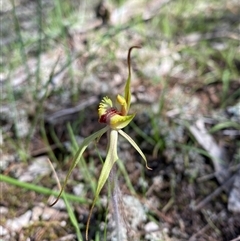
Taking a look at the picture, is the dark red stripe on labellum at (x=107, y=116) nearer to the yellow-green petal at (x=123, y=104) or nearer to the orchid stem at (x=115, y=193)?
the yellow-green petal at (x=123, y=104)

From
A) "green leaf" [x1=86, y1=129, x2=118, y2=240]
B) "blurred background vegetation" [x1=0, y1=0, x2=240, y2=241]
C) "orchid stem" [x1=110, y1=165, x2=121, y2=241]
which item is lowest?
"blurred background vegetation" [x1=0, y1=0, x2=240, y2=241]

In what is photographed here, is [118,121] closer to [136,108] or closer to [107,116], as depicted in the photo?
[107,116]

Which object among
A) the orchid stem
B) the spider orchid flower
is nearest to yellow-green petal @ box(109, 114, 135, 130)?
the spider orchid flower

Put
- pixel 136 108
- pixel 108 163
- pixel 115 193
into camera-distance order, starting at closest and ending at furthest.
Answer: pixel 108 163 → pixel 115 193 → pixel 136 108

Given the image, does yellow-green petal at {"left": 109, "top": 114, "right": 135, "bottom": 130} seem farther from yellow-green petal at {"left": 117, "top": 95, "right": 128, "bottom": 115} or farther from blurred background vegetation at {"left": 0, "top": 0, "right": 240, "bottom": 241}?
blurred background vegetation at {"left": 0, "top": 0, "right": 240, "bottom": 241}

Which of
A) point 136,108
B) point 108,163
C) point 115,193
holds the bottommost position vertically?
point 136,108

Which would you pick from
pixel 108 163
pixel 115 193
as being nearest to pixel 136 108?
pixel 115 193

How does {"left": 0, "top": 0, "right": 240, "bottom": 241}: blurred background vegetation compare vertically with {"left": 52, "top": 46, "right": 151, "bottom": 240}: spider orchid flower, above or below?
below

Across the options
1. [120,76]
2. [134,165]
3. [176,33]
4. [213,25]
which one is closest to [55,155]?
[134,165]

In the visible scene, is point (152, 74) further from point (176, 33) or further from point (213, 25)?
point (213, 25)
